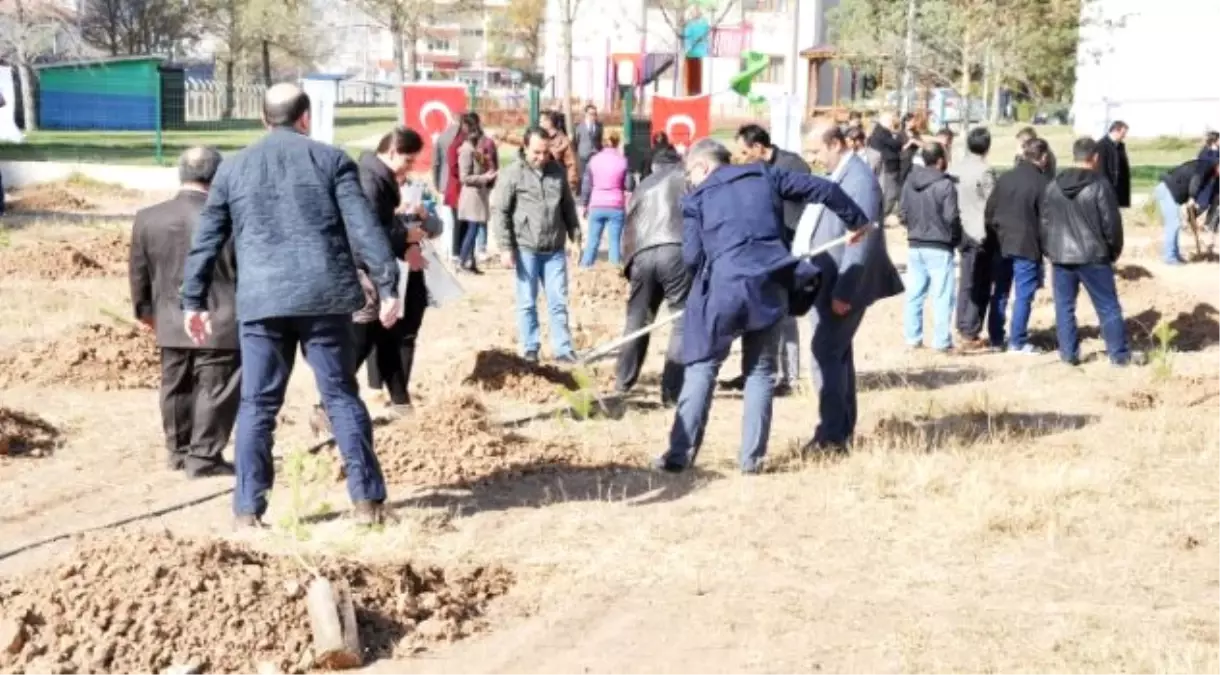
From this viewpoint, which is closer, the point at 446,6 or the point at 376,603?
the point at 376,603

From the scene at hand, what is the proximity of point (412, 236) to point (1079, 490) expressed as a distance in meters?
3.81

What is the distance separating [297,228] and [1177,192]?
16218mm

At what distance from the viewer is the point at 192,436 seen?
364 inches

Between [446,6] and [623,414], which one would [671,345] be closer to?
[623,414]

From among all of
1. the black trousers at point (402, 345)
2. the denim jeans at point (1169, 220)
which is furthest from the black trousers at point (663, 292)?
the denim jeans at point (1169, 220)

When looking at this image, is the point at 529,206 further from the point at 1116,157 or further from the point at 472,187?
the point at 1116,157

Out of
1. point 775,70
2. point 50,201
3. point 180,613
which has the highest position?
point 775,70

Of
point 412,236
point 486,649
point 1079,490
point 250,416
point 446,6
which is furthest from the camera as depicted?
point 446,6

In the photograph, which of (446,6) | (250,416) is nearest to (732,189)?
(250,416)

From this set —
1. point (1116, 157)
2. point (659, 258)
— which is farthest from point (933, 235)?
point (1116, 157)

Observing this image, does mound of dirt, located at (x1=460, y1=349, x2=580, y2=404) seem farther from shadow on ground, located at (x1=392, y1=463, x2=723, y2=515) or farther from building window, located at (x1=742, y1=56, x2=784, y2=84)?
building window, located at (x1=742, y1=56, x2=784, y2=84)

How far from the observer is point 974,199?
14508mm

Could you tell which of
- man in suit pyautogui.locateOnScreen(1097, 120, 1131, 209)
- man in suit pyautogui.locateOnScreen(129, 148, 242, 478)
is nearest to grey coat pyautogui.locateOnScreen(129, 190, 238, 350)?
man in suit pyautogui.locateOnScreen(129, 148, 242, 478)

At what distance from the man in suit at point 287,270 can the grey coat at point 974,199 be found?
25.9 ft
